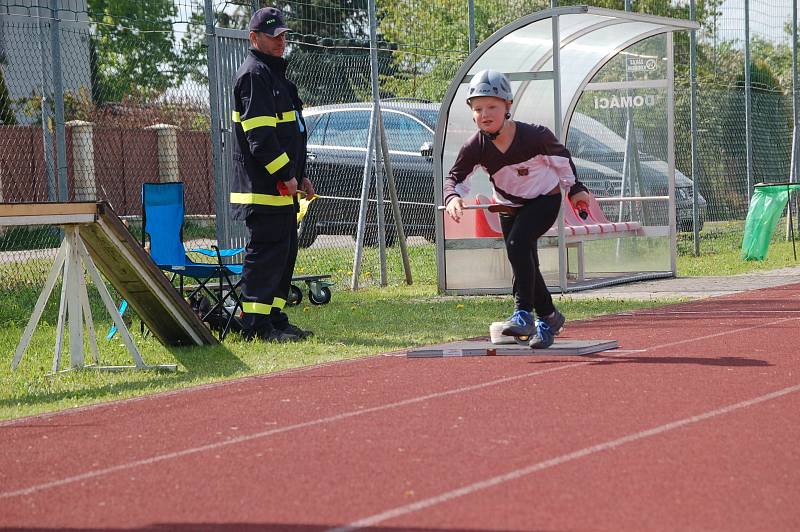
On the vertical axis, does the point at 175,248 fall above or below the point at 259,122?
below

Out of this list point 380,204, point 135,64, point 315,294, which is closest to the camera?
point 315,294

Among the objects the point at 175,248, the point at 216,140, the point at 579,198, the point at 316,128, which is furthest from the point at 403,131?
the point at 579,198

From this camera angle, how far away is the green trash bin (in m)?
18.0

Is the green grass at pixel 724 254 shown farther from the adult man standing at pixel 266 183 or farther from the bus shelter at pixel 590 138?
the adult man standing at pixel 266 183

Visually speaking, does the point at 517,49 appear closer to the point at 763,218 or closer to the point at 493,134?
the point at 763,218

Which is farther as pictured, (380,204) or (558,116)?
(380,204)

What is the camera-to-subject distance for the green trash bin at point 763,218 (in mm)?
18016

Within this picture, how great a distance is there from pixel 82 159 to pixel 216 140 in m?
2.32

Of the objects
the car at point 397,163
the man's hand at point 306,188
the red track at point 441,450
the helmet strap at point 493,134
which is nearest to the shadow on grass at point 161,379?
the red track at point 441,450

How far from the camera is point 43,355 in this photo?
9.95m

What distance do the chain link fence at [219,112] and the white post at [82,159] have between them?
2 centimetres

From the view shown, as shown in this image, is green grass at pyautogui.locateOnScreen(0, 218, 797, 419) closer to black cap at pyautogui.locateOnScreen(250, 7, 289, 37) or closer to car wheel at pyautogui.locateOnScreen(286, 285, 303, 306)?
car wheel at pyautogui.locateOnScreen(286, 285, 303, 306)

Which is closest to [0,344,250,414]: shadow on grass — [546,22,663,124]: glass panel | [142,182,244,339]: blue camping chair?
[142,182,244,339]: blue camping chair

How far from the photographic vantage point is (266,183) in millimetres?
10414
